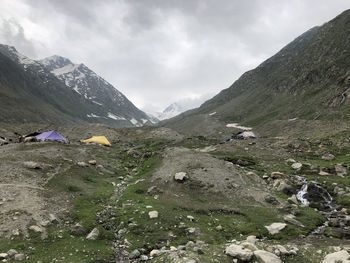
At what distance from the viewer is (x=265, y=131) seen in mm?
123938

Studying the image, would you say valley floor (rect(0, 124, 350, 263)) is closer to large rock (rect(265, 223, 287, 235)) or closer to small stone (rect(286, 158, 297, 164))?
large rock (rect(265, 223, 287, 235))

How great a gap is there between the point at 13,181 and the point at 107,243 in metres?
14.7

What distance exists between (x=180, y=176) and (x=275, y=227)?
558 inches

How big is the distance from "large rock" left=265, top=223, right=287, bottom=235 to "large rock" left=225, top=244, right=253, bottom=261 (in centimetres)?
711

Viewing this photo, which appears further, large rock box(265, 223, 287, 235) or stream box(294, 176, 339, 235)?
stream box(294, 176, 339, 235)

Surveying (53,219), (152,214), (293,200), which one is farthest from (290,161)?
(53,219)

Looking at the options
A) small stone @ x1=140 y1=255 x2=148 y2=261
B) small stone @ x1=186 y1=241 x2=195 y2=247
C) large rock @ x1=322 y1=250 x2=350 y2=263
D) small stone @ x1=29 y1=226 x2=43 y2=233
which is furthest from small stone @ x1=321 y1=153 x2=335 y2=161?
small stone @ x1=29 y1=226 x2=43 y2=233

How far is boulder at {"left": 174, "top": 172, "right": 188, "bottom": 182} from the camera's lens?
105 ft

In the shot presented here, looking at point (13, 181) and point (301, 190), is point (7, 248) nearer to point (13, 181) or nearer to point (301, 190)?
point (13, 181)

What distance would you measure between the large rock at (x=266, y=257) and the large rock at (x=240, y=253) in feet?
1.36

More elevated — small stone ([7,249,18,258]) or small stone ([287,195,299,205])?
small stone ([7,249,18,258])

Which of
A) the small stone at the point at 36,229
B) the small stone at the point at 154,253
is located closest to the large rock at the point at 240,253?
the small stone at the point at 154,253

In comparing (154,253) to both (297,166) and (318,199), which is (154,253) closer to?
(318,199)

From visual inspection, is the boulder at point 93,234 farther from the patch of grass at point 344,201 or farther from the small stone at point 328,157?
the small stone at point 328,157
